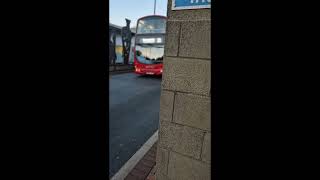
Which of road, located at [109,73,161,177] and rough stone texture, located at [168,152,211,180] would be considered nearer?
rough stone texture, located at [168,152,211,180]

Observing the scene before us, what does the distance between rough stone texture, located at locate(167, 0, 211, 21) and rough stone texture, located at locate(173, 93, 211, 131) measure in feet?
2.16

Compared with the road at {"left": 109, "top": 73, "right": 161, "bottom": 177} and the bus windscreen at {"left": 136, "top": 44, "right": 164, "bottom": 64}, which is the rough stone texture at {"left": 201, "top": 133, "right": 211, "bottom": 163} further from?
the bus windscreen at {"left": 136, "top": 44, "right": 164, "bottom": 64}

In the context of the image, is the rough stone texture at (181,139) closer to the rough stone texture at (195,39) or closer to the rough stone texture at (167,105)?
the rough stone texture at (167,105)

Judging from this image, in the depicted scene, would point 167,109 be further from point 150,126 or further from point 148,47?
point 148,47

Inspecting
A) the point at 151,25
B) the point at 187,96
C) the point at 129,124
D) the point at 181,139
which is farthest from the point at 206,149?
the point at 151,25

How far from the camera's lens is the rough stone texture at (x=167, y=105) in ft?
5.85

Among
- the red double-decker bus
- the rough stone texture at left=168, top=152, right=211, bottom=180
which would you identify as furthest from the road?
the red double-decker bus

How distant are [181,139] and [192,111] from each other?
0.29 m

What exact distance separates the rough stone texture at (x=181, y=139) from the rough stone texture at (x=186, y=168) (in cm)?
6

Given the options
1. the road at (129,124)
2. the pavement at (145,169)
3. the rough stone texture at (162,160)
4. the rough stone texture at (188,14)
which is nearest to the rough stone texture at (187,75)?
the rough stone texture at (188,14)

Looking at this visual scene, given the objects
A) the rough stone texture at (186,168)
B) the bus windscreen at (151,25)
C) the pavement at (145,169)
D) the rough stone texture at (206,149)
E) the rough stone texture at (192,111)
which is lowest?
the pavement at (145,169)

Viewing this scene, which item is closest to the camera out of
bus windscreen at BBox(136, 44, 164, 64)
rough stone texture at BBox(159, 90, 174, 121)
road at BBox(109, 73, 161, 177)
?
rough stone texture at BBox(159, 90, 174, 121)

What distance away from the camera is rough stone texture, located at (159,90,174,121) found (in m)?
1.78
